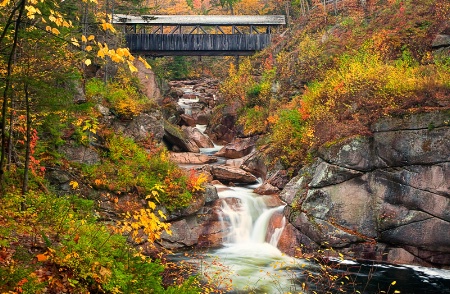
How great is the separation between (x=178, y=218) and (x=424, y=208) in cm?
891

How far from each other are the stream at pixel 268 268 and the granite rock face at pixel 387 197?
0.70 meters

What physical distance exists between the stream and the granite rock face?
2.31ft

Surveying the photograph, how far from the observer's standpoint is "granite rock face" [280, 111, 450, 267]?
13.4 metres

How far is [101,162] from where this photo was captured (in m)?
15.5

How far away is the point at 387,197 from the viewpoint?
46.2 feet

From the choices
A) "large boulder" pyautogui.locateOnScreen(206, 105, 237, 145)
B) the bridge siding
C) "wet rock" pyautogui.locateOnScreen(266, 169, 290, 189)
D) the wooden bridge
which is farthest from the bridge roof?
"wet rock" pyautogui.locateOnScreen(266, 169, 290, 189)

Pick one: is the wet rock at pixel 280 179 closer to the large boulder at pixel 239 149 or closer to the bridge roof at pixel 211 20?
the large boulder at pixel 239 149

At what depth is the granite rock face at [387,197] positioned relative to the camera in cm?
1335

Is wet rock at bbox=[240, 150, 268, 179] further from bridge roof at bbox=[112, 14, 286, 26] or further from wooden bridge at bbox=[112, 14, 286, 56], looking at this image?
bridge roof at bbox=[112, 14, 286, 26]

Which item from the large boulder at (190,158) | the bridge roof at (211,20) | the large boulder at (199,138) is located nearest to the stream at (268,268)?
the large boulder at (190,158)

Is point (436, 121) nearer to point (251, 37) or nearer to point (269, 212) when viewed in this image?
point (269, 212)

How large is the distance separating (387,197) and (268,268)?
16.7 feet

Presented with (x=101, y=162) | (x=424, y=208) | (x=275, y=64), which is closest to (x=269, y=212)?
(x=424, y=208)

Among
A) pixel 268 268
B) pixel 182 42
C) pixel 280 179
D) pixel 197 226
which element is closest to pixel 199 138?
pixel 182 42
